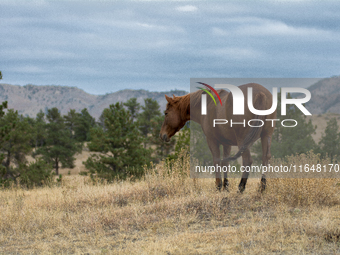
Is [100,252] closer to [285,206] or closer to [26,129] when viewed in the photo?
[285,206]

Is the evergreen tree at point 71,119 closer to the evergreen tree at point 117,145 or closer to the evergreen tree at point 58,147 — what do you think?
the evergreen tree at point 58,147

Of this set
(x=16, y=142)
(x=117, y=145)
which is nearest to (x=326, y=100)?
(x=117, y=145)

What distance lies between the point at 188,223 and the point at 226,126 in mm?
2295

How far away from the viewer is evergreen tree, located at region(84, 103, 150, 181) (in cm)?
1916

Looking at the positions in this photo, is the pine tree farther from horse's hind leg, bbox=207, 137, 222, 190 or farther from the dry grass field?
horse's hind leg, bbox=207, 137, 222, 190

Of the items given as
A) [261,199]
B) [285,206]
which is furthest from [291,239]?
[261,199]

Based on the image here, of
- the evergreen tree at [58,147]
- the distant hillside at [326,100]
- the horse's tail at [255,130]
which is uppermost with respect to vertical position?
the distant hillside at [326,100]

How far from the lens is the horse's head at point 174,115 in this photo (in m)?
7.50

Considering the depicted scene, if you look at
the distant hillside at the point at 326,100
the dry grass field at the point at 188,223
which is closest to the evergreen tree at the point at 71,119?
the distant hillside at the point at 326,100

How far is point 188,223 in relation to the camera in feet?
18.2

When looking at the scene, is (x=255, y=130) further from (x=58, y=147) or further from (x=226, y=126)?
(x=58, y=147)

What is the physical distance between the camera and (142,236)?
16.6 ft

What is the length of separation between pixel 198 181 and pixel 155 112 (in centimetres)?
3541

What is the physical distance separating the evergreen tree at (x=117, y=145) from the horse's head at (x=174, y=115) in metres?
11.8
